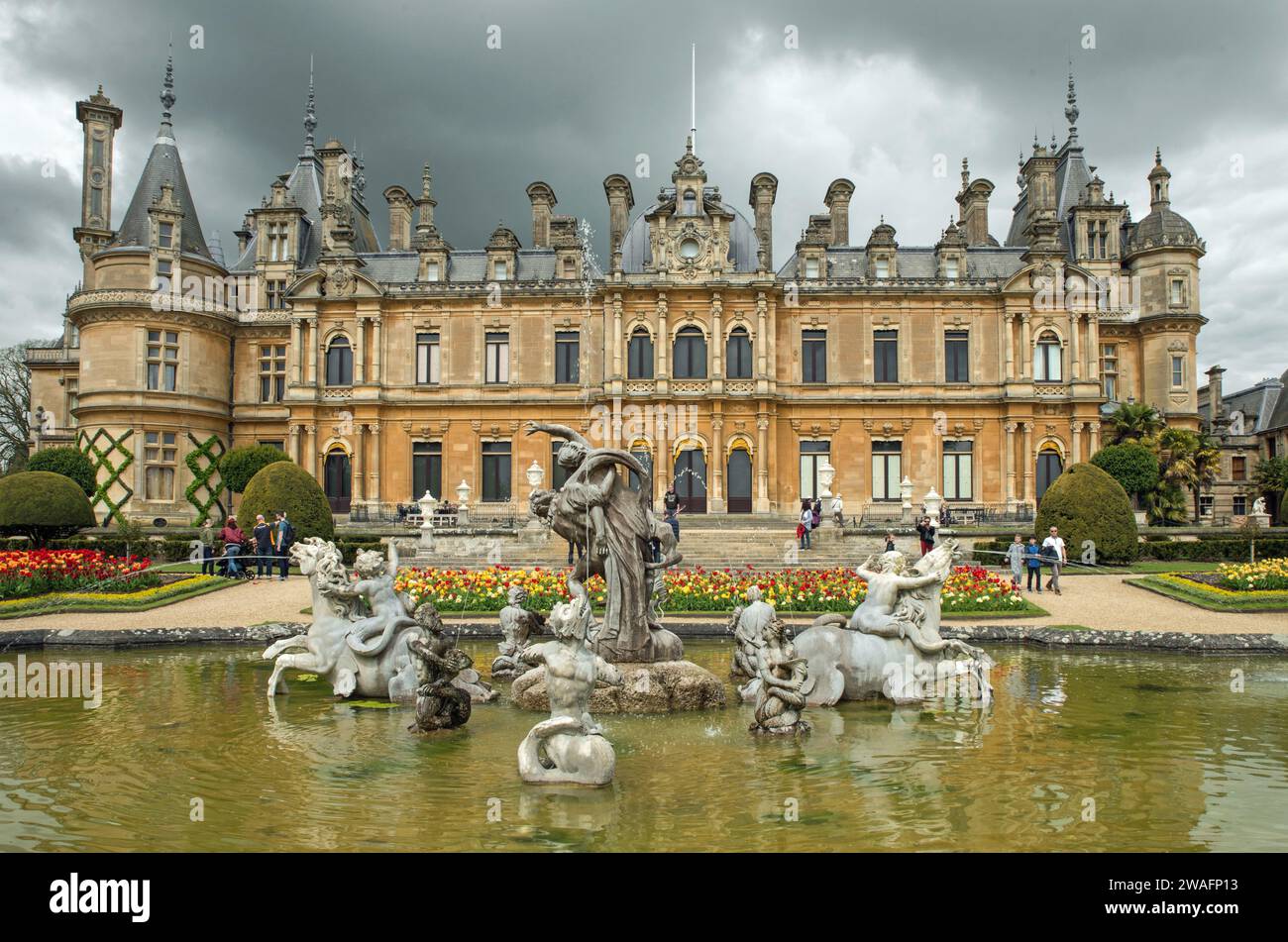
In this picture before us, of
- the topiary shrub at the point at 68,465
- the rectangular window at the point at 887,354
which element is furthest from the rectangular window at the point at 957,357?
the topiary shrub at the point at 68,465

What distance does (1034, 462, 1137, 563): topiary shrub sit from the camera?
2361cm

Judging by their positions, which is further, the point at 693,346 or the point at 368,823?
the point at 693,346

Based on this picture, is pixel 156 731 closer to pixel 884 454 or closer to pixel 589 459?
pixel 589 459

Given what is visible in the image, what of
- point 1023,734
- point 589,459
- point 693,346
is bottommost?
point 1023,734

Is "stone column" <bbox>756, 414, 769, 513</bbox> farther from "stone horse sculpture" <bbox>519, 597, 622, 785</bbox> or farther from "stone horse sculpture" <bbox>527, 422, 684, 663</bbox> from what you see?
"stone horse sculpture" <bbox>519, 597, 622, 785</bbox>

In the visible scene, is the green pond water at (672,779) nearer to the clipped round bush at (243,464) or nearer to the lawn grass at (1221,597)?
the lawn grass at (1221,597)

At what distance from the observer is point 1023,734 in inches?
309

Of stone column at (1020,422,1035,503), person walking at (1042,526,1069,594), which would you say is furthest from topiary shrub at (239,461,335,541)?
stone column at (1020,422,1035,503)

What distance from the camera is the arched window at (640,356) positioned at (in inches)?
1453

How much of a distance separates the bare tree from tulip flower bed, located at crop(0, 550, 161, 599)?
132 feet

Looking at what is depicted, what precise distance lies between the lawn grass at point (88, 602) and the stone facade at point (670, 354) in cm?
2004
